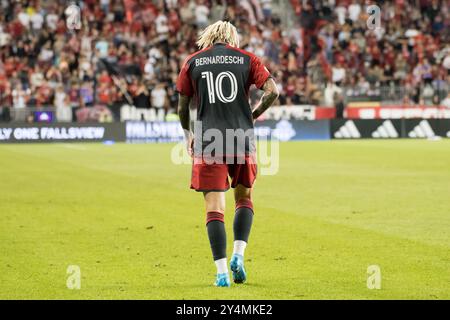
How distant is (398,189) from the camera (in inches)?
742

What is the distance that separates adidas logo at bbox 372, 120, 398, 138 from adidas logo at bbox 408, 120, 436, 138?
23.1 inches

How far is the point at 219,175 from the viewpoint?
913cm

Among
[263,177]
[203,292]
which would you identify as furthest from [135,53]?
[203,292]

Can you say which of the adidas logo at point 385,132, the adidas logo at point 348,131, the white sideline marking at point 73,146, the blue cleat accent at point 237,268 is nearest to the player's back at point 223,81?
the blue cleat accent at point 237,268

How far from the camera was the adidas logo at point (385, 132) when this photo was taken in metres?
38.9

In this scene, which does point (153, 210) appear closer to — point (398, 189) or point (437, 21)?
point (398, 189)

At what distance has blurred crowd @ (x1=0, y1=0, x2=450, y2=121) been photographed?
38.4m

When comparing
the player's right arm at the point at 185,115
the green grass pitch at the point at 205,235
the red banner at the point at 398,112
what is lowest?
the green grass pitch at the point at 205,235

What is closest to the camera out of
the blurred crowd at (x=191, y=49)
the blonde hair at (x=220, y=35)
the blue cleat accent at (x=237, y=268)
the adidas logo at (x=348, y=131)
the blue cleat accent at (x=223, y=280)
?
the blue cleat accent at (x=223, y=280)

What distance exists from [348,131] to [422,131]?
2.71 m

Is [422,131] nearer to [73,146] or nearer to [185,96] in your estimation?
[73,146]

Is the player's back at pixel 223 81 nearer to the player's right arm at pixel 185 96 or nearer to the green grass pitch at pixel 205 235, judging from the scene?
the player's right arm at pixel 185 96

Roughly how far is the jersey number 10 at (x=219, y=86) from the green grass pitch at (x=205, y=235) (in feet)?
5.34
